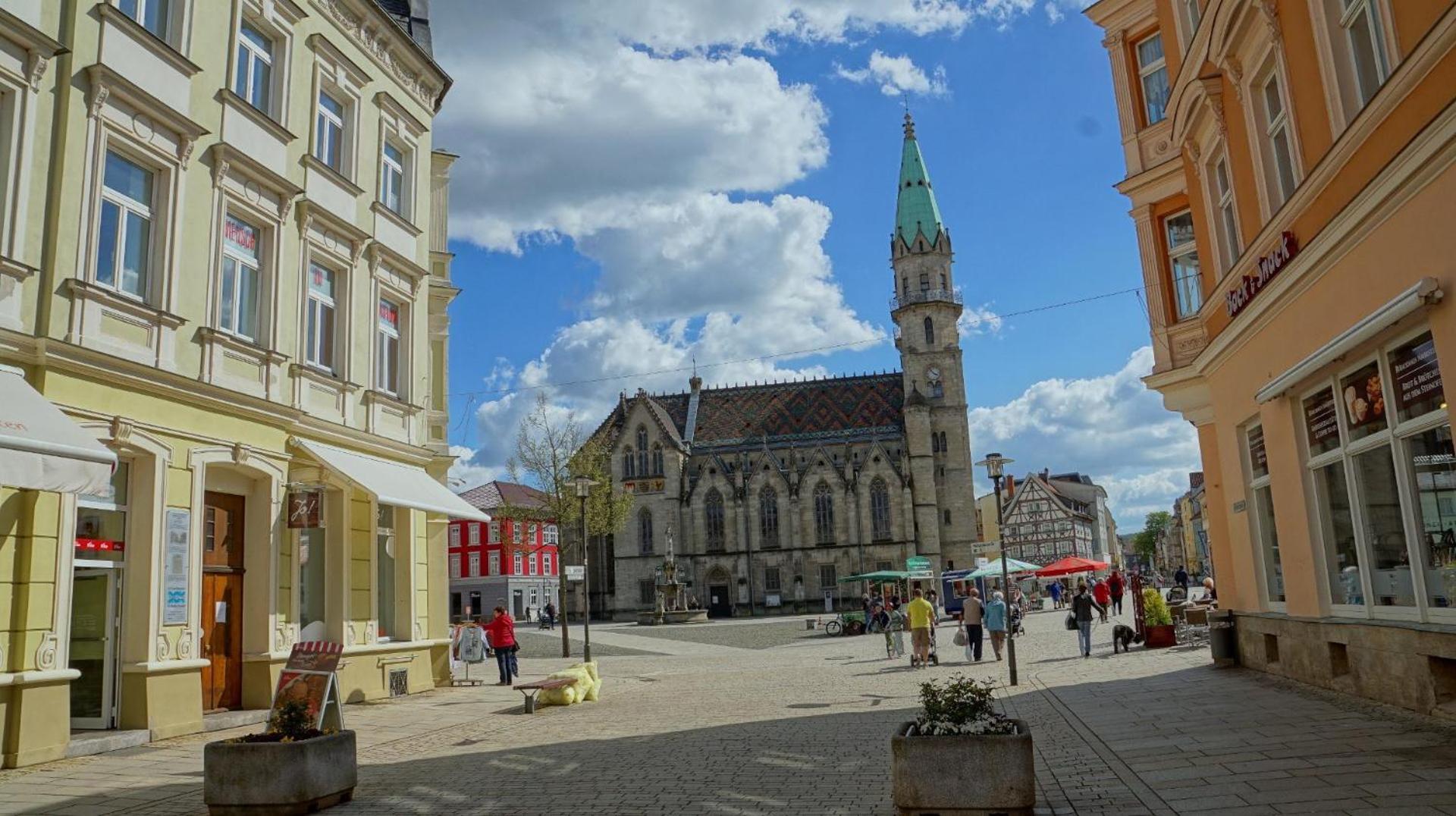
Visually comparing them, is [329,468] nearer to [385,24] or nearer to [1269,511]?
[385,24]

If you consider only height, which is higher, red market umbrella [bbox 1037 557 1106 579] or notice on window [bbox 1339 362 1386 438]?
notice on window [bbox 1339 362 1386 438]

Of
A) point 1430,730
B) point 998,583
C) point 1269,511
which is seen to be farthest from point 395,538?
point 998,583

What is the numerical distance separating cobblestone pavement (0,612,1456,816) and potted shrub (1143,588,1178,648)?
557cm

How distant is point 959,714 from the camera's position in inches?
283

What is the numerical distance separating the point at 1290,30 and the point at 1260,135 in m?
1.96

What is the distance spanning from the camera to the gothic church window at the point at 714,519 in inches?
3263

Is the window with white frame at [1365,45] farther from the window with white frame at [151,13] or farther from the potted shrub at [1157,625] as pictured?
the potted shrub at [1157,625]

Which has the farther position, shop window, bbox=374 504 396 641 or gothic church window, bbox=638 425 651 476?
gothic church window, bbox=638 425 651 476

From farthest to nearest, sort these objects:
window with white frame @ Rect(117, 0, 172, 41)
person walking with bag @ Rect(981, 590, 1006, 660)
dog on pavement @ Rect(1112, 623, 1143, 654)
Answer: person walking with bag @ Rect(981, 590, 1006, 660), dog on pavement @ Rect(1112, 623, 1143, 654), window with white frame @ Rect(117, 0, 172, 41)

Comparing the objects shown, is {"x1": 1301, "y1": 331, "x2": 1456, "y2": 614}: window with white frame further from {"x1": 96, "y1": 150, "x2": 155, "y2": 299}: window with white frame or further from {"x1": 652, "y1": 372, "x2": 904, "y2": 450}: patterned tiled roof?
{"x1": 652, "y1": 372, "x2": 904, "y2": 450}: patterned tiled roof

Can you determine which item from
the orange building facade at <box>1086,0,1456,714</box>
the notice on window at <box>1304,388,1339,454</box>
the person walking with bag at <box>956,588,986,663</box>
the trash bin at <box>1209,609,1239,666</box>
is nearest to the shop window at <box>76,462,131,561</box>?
the orange building facade at <box>1086,0,1456,714</box>

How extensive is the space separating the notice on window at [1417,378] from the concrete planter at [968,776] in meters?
4.85

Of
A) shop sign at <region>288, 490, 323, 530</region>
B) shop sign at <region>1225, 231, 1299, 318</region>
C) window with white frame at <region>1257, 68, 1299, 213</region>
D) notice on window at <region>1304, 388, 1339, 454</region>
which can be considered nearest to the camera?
notice on window at <region>1304, 388, 1339, 454</region>

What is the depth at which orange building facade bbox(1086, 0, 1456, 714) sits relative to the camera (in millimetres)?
8539
